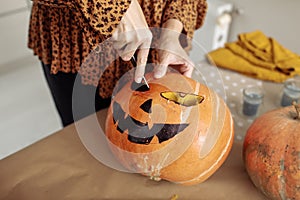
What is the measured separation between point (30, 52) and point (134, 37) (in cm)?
76

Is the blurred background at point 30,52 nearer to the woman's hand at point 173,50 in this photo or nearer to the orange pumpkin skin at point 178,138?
the woman's hand at point 173,50

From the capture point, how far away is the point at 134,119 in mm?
593

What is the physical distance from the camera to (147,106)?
0.59m

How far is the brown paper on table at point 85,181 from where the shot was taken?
2.02 ft

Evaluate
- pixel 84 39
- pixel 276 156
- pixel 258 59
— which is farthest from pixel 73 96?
pixel 258 59

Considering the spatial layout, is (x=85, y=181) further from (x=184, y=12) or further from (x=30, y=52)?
(x=30, y=52)

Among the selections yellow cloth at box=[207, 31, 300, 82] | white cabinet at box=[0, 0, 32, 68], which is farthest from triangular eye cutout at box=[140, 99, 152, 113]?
white cabinet at box=[0, 0, 32, 68]

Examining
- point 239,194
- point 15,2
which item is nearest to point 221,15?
point 15,2

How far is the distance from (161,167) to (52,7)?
0.38 m

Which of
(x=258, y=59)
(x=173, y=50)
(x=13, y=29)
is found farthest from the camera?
(x=13, y=29)

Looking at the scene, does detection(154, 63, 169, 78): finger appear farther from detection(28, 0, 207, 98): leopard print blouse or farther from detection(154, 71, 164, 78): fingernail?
detection(28, 0, 207, 98): leopard print blouse

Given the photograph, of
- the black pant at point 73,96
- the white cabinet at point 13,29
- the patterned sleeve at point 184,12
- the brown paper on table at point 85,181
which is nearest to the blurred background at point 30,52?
the white cabinet at point 13,29

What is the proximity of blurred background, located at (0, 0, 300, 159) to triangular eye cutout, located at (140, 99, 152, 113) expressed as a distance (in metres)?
0.47

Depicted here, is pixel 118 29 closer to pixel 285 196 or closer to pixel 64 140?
pixel 64 140
